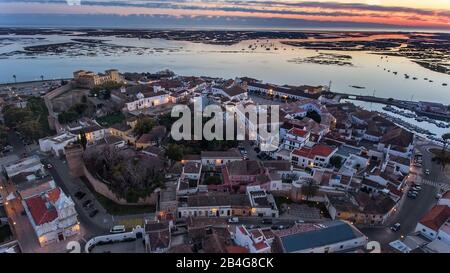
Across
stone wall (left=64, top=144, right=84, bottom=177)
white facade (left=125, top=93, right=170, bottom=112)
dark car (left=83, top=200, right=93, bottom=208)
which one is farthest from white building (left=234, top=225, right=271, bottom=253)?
white facade (left=125, top=93, right=170, bottom=112)

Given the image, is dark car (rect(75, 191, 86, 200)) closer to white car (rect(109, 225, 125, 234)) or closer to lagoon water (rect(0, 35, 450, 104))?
white car (rect(109, 225, 125, 234))

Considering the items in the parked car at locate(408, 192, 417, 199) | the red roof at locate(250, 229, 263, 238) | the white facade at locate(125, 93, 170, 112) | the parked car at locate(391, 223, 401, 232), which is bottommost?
the parked car at locate(391, 223, 401, 232)

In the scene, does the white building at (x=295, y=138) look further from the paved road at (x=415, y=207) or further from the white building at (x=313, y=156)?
the paved road at (x=415, y=207)

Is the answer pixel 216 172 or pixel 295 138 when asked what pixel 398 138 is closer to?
pixel 295 138

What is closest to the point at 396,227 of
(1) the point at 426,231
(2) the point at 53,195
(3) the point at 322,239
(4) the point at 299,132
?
(1) the point at 426,231

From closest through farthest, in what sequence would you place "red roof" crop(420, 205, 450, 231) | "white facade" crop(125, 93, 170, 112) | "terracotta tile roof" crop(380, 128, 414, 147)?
1. "red roof" crop(420, 205, 450, 231)
2. "terracotta tile roof" crop(380, 128, 414, 147)
3. "white facade" crop(125, 93, 170, 112)
